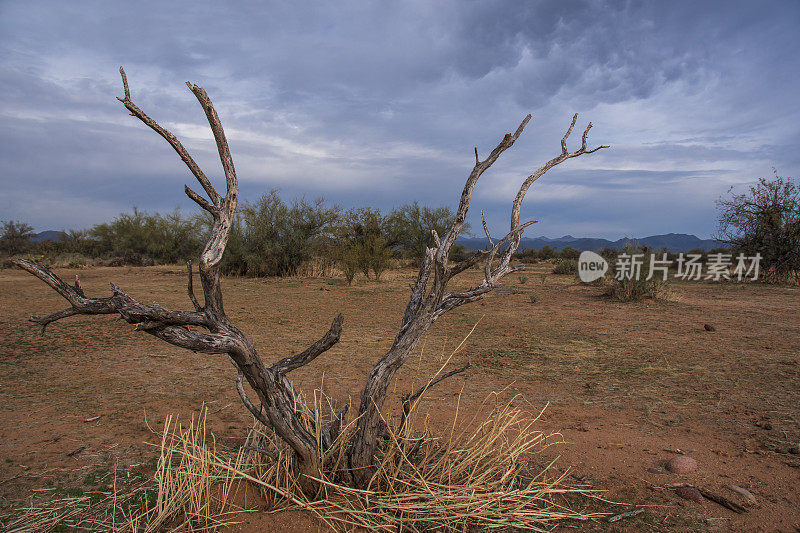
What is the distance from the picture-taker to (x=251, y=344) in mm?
2453

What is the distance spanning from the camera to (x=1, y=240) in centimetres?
3189

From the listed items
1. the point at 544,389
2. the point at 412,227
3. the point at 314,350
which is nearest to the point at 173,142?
the point at 314,350

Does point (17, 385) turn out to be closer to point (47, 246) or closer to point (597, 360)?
point (597, 360)

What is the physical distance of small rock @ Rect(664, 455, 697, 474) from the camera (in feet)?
10.5

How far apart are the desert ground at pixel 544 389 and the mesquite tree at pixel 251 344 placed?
457 millimetres

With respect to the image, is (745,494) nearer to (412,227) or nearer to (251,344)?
(251,344)

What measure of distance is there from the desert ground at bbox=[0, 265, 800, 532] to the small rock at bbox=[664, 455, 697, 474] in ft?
0.14

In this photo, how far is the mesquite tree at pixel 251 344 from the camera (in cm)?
205

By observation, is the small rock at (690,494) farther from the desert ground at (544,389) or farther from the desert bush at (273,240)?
the desert bush at (273,240)

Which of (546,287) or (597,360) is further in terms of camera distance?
(546,287)

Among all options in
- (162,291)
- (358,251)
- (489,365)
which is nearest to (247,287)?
(162,291)

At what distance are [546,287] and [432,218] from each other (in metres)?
12.9

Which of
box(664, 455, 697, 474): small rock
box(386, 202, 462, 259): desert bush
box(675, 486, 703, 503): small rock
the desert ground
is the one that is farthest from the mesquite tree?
box(386, 202, 462, 259): desert bush

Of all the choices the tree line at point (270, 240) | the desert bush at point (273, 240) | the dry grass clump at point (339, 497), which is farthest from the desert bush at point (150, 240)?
the dry grass clump at point (339, 497)
